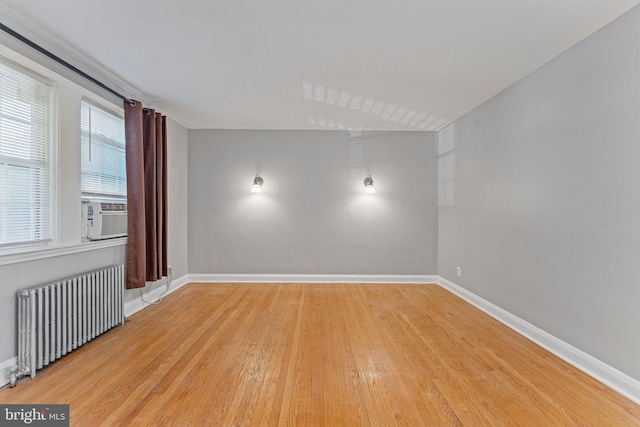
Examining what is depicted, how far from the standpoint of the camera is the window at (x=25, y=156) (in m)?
2.35

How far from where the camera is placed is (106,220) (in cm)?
329

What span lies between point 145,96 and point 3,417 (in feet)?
10.8

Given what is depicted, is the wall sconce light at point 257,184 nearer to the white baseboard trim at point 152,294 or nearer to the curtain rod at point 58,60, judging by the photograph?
the white baseboard trim at point 152,294

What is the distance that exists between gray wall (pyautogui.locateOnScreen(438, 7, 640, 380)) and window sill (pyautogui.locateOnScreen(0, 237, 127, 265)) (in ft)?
14.5

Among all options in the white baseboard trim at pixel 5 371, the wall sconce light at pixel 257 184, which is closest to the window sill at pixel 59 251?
the white baseboard trim at pixel 5 371

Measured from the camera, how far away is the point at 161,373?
2.42 m

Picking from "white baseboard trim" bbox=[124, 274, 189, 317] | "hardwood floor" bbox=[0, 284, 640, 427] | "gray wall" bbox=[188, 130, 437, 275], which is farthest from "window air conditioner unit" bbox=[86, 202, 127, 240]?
"gray wall" bbox=[188, 130, 437, 275]

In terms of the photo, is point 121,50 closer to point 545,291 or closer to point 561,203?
point 561,203

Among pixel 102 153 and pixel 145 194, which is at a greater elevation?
pixel 102 153

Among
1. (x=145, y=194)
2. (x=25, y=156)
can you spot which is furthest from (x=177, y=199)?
(x=25, y=156)

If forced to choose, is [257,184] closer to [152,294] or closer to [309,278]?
[309,278]

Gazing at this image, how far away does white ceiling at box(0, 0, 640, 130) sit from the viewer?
6.98ft

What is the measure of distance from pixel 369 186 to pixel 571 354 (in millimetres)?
3393

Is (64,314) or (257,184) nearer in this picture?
(64,314)
